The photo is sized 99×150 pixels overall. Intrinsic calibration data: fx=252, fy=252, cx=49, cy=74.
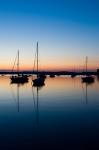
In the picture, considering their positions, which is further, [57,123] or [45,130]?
[57,123]

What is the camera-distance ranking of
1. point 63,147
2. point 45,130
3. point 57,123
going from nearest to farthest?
1. point 63,147
2. point 45,130
3. point 57,123

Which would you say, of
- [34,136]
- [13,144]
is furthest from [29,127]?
[13,144]

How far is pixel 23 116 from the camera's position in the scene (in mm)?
22609

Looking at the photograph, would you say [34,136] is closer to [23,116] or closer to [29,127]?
[29,127]

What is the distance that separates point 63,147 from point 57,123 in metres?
6.02

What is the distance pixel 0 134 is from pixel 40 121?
519 cm

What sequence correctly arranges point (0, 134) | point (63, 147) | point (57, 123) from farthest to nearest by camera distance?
point (57, 123) → point (0, 134) → point (63, 147)

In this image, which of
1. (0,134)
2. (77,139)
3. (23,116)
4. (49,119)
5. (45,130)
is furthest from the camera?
(23,116)

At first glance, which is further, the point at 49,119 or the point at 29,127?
the point at 49,119

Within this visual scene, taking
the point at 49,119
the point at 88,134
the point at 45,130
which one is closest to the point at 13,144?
the point at 45,130

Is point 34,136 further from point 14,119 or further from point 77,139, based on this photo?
point 14,119

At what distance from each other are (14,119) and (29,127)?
344cm

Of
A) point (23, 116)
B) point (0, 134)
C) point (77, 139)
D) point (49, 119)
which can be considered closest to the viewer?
point (77, 139)

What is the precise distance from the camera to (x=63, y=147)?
13.2m
